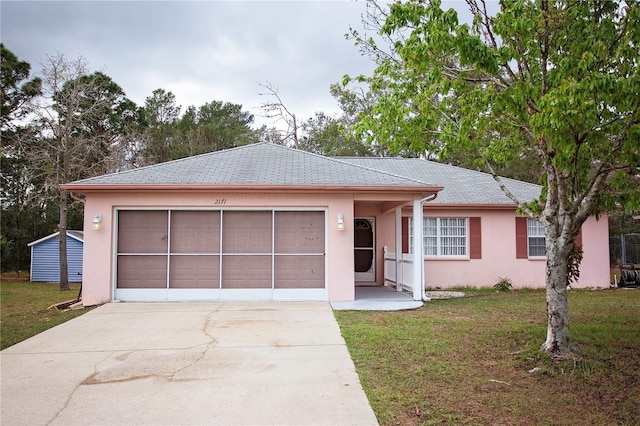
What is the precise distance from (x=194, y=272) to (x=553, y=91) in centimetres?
855

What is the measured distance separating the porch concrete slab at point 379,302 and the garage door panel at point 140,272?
4110 mm

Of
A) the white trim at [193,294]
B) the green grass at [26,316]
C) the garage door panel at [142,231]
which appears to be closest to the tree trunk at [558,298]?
the white trim at [193,294]

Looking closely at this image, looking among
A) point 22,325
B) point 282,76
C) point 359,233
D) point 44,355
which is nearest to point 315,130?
point 282,76

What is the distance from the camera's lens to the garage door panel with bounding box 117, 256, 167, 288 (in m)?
11.2

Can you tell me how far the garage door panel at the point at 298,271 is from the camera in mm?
11117

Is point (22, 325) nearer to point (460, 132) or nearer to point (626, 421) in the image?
point (460, 132)

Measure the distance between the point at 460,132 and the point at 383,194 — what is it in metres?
4.75

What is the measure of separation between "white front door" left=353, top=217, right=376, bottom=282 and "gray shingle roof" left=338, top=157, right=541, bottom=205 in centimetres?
217

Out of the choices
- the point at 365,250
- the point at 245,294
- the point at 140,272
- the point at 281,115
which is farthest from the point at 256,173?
the point at 281,115

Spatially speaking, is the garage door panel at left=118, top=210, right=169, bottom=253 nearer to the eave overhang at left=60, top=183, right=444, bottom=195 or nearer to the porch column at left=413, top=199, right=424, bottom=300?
the eave overhang at left=60, top=183, right=444, bottom=195

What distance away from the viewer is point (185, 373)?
584 centimetres

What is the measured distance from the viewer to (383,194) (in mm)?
11094

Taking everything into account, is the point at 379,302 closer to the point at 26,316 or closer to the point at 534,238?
the point at 534,238

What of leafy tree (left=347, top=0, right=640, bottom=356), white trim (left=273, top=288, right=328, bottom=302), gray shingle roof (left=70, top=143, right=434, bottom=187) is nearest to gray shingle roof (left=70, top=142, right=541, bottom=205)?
gray shingle roof (left=70, top=143, right=434, bottom=187)
